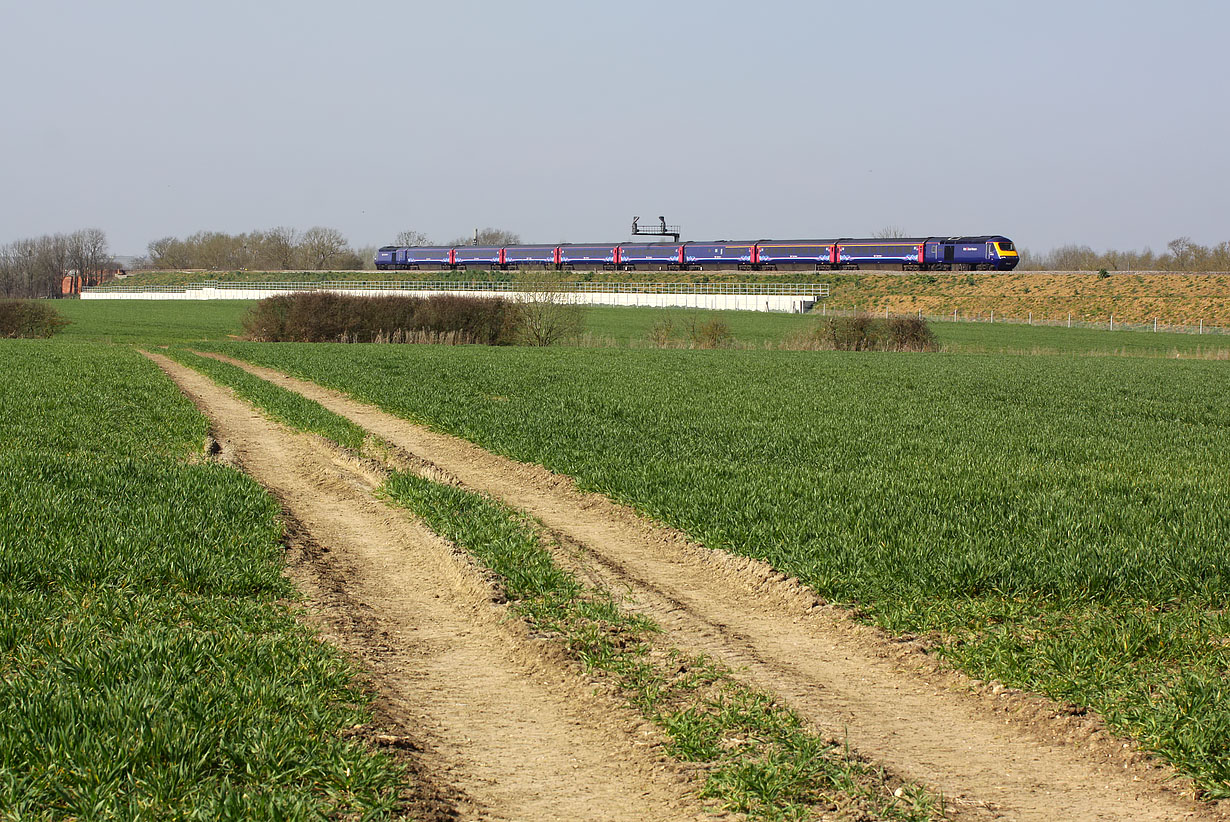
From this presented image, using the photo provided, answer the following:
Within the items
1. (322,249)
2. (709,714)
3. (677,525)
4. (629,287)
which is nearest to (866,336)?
(677,525)

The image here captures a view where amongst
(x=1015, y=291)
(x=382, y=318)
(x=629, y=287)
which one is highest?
(x=629, y=287)

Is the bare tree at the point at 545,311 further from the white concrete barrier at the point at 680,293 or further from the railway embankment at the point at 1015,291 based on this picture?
the white concrete barrier at the point at 680,293

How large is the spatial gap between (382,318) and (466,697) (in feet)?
135

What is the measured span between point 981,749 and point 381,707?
2937 mm

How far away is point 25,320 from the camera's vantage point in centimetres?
4462

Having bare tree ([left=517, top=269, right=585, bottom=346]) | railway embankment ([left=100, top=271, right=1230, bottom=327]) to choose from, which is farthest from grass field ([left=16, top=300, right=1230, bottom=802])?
railway embankment ([left=100, top=271, right=1230, bottom=327])

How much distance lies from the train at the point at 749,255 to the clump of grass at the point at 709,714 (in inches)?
2910

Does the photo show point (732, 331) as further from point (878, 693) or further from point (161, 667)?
point (161, 667)

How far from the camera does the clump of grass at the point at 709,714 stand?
4.17m

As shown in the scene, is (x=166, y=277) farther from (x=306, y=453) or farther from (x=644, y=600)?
(x=644, y=600)

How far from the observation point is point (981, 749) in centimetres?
476

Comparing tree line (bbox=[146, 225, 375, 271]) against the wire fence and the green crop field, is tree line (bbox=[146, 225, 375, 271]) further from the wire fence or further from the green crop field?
the green crop field

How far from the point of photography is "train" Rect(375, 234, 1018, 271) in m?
75.7

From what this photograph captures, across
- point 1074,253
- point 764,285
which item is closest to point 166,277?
point 764,285
